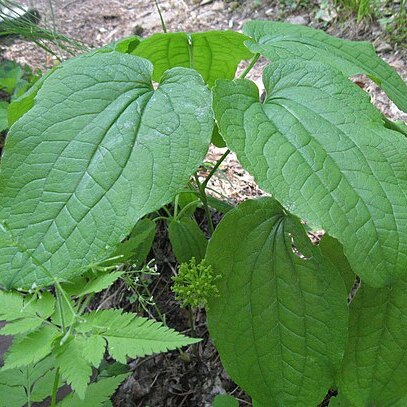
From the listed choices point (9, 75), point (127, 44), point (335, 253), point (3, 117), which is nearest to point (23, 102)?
point (127, 44)

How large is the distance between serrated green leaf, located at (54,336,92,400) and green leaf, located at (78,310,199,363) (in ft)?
0.13

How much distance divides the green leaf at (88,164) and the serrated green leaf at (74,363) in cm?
12

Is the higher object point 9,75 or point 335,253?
point 335,253

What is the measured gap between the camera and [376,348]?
4.14 feet

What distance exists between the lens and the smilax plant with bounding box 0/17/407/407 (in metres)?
1.01

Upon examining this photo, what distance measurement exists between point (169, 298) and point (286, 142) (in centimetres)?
90

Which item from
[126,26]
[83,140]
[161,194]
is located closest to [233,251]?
[161,194]

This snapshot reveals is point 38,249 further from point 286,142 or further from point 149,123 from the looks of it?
point 286,142

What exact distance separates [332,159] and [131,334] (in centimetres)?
50

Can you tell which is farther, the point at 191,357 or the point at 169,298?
the point at 169,298

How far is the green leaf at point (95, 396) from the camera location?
1.17 metres

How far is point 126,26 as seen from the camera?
3854 mm

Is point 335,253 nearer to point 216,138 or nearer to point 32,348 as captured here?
point 216,138

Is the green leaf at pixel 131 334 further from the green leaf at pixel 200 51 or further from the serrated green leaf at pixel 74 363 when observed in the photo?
the green leaf at pixel 200 51
